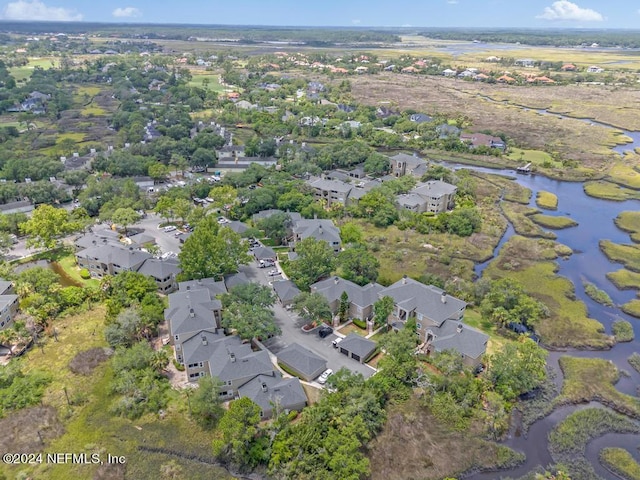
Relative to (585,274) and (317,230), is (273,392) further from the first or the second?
(585,274)

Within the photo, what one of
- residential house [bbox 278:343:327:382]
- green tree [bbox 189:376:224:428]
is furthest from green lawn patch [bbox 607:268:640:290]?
green tree [bbox 189:376:224:428]

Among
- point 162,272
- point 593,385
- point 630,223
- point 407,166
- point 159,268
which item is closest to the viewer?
point 593,385

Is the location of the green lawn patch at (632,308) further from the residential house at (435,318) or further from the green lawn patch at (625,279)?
the residential house at (435,318)

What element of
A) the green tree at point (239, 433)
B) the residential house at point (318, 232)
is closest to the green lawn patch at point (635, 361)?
the residential house at point (318, 232)

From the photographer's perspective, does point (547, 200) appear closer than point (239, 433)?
No

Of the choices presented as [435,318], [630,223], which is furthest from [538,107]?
[435,318]

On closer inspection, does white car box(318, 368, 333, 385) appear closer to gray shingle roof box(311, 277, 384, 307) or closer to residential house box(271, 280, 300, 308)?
gray shingle roof box(311, 277, 384, 307)

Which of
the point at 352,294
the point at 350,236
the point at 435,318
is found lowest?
the point at 352,294
